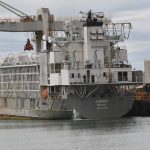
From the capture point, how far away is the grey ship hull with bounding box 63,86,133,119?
7562 centimetres

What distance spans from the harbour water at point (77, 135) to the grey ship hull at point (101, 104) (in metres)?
1.10

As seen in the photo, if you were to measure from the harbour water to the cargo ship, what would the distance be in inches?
73.6

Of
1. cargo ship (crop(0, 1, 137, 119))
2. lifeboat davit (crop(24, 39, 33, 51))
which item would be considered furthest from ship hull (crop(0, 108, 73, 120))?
lifeboat davit (crop(24, 39, 33, 51))

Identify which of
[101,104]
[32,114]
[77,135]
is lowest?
[77,135]

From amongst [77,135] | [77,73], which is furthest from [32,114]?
[77,135]

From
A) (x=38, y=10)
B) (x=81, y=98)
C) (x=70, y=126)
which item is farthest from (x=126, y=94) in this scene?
(x=38, y=10)

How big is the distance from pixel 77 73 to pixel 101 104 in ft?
11.1

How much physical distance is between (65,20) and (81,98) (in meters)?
11.6

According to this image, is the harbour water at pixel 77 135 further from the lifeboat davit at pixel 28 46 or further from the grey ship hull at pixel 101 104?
the lifeboat davit at pixel 28 46

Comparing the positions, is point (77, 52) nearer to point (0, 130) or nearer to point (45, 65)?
point (45, 65)

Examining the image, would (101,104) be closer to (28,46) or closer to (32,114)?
(32,114)

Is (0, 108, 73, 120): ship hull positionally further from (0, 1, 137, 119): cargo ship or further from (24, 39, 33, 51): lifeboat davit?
(24, 39, 33, 51): lifeboat davit

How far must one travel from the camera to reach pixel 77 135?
61906 mm

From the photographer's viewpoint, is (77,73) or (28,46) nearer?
(77,73)
